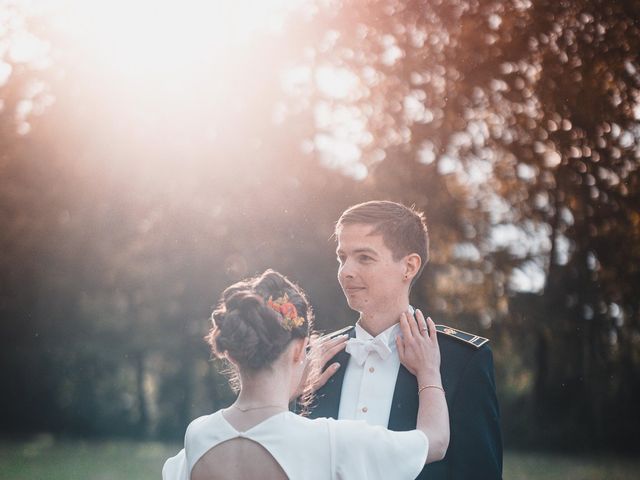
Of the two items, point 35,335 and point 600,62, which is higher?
point 600,62

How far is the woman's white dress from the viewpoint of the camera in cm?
292

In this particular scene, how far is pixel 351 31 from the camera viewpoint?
13227 mm

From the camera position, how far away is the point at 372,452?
2.99 metres

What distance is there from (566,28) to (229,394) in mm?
10754

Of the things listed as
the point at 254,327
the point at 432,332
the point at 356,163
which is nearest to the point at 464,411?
the point at 432,332

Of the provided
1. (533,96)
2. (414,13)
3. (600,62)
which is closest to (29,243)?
(414,13)

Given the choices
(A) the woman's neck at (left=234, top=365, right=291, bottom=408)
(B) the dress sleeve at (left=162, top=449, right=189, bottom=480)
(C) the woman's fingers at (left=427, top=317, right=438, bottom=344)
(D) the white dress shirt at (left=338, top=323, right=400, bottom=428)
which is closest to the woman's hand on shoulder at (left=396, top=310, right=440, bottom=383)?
(C) the woman's fingers at (left=427, top=317, right=438, bottom=344)

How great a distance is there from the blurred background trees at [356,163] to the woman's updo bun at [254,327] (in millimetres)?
9520

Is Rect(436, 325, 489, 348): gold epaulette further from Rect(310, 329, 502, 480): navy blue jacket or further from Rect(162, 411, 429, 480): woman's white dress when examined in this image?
Rect(162, 411, 429, 480): woman's white dress

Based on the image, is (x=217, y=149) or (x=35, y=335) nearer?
(x=217, y=149)

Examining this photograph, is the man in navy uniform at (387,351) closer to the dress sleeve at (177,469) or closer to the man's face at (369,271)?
the man's face at (369,271)

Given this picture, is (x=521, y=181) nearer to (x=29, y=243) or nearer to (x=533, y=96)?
(x=533, y=96)

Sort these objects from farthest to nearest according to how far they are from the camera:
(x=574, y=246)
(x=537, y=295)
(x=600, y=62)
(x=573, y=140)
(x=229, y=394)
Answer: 1. (x=229, y=394)
2. (x=537, y=295)
3. (x=574, y=246)
4. (x=573, y=140)
5. (x=600, y=62)

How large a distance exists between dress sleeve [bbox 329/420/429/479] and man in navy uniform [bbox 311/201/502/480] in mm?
397
